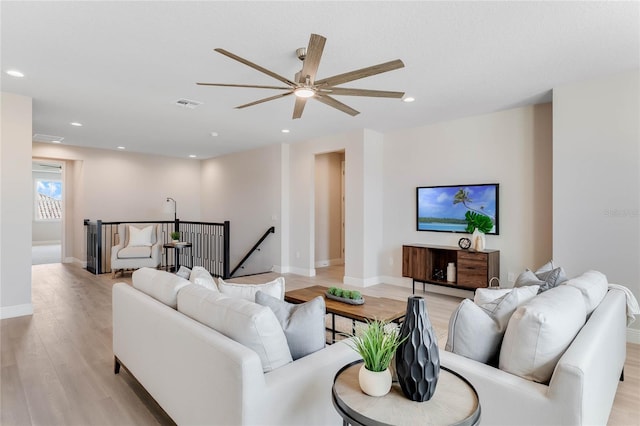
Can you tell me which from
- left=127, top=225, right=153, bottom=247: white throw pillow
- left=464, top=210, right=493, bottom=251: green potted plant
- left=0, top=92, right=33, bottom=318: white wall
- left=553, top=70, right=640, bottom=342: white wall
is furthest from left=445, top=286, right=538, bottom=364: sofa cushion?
left=127, top=225, right=153, bottom=247: white throw pillow

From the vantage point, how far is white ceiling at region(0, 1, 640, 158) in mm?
2387

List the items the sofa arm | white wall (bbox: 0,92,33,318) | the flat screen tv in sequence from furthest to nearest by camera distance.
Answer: the flat screen tv, white wall (bbox: 0,92,33,318), the sofa arm

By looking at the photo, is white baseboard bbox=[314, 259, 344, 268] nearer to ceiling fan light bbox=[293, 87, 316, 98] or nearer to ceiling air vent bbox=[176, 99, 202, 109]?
ceiling air vent bbox=[176, 99, 202, 109]

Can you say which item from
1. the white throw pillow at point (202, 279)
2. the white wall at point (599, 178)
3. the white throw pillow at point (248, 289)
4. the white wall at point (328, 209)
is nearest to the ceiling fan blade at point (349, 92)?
the white throw pillow at point (248, 289)

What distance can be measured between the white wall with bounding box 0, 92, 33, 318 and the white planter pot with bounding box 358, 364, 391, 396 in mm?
4637

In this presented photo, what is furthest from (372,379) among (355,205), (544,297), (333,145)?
(333,145)

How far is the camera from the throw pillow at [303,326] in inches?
67.7

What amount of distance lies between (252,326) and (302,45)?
7.50 ft

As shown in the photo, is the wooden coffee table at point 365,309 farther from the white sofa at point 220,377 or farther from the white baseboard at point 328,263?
the white baseboard at point 328,263

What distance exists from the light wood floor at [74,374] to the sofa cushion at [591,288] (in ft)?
2.35

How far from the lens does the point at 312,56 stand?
2287 mm

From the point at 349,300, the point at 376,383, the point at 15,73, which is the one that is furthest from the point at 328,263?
the point at 376,383

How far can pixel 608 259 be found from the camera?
3.52m

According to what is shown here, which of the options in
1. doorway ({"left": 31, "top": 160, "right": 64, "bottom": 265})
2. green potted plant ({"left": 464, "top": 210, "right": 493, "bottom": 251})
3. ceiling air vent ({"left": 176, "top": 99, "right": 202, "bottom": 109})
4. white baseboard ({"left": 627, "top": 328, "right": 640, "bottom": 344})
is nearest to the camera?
white baseboard ({"left": 627, "top": 328, "right": 640, "bottom": 344})
